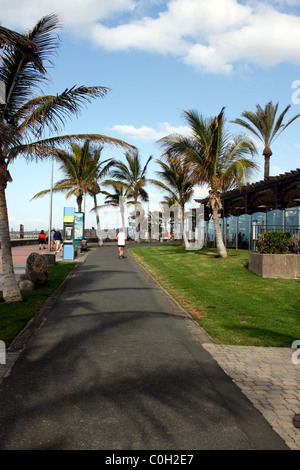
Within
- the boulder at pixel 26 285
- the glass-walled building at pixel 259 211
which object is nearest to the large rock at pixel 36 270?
the boulder at pixel 26 285

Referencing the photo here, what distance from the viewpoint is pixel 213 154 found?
19094mm

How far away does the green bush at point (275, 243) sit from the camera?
556 inches

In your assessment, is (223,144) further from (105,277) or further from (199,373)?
(199,373)

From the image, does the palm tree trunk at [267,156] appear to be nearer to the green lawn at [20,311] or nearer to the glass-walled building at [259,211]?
the glass-walled building at [259,211]

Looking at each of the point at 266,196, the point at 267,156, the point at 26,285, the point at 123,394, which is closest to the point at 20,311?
the point at 26,285

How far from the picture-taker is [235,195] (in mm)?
26844

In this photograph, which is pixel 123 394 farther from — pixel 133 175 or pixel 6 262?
pixel 133 175

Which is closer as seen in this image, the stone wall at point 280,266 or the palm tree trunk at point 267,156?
the stone wall at point 280,266

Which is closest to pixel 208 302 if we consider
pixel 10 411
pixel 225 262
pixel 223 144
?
pixel 10 411

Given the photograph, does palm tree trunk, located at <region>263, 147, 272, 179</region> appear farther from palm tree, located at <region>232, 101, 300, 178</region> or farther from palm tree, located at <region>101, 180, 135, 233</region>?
palm tree, located at <region>101, 180, 135, 233</region>

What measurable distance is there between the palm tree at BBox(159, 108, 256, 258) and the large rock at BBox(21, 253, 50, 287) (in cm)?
1023

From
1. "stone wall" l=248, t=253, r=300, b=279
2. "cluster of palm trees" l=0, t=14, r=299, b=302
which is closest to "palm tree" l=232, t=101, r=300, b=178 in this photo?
"cluster of palm trees" l=0, t=14, r=299, b=302

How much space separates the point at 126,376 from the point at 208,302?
5.34 meters

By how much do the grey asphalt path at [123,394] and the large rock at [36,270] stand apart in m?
4.70
